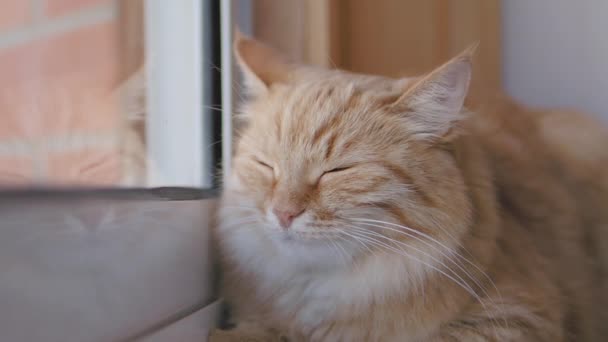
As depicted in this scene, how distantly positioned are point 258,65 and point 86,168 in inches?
18.0

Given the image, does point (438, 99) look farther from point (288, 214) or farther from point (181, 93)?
point (181, 93)

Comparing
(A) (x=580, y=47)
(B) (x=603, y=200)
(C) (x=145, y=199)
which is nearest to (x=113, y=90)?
(C) (x=145, y=199)

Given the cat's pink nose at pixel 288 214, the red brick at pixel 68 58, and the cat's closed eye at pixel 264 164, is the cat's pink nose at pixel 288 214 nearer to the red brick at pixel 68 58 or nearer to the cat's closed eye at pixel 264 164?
the cat's closed eye at pixel 264 164

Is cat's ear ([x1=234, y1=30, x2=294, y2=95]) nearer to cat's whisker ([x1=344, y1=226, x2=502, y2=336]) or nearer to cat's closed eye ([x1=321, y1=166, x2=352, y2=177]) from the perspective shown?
cat's closed eye ([x1=321, y1=166, x2=352, y2=177])

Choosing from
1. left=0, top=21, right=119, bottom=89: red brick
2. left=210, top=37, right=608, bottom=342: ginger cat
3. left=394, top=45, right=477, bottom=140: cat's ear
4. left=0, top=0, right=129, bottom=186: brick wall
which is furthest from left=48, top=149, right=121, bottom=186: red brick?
left=394, top=45, right=477, bottom=140: cat's ear

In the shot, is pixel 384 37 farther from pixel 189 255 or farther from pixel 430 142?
pixel 189 255

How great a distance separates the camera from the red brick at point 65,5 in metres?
0.70

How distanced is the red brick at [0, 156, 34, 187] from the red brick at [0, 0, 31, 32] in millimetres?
148

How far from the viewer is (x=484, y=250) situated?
1.02 meters

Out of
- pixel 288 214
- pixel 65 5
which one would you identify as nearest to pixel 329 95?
pixel 288 214

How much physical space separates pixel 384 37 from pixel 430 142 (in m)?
0.84

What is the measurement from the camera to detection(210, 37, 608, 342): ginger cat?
0.93 m

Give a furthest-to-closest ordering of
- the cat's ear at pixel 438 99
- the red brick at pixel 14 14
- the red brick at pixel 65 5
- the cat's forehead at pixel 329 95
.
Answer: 1. the cat's forehead at pixel 329 95
2. the cat's ear at pixel 438 99
3. the red brick at pixel 65 5
4. the red brick at pixel 14 14

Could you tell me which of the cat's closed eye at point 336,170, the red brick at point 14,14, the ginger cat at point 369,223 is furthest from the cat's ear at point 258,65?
the red brick at point 14,14
